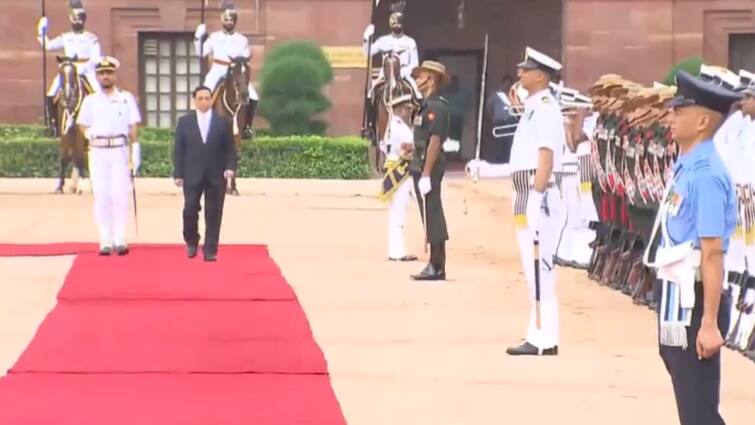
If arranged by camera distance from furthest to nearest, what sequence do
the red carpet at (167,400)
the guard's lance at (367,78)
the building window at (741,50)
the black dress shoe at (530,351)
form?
1. the building window at (741,50)
2. the guard's lance at (367,78)
3. the black dress shoe at (530,351)
4. the red carpet at (167,400)

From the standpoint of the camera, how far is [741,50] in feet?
117

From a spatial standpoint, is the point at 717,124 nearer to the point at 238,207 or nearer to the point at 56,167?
the point at 238,207

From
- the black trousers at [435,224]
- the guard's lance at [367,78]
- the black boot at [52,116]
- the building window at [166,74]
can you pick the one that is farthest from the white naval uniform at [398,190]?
the building window at [166,74]

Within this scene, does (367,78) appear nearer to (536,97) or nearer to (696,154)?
(536,97)

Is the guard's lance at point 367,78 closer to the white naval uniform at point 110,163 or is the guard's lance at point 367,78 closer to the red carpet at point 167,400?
the white naval uniform at point 110,163

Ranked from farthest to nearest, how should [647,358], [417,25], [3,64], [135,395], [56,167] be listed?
[417,25] < [3,64] < [56,167] < [647,358] < [135,395]

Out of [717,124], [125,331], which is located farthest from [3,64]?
[717,124]

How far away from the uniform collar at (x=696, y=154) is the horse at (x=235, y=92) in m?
20.6

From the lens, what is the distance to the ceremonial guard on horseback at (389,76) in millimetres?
28797

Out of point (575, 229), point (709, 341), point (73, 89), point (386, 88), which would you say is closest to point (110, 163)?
point (575, 229)

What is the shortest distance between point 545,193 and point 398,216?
19.9ft

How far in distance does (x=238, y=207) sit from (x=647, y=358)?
44.0 ft

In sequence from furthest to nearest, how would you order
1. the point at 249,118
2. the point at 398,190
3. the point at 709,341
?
the point at 249,118 < the point at 398,190 < the point at 709,341

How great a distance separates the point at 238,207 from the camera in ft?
80.0
